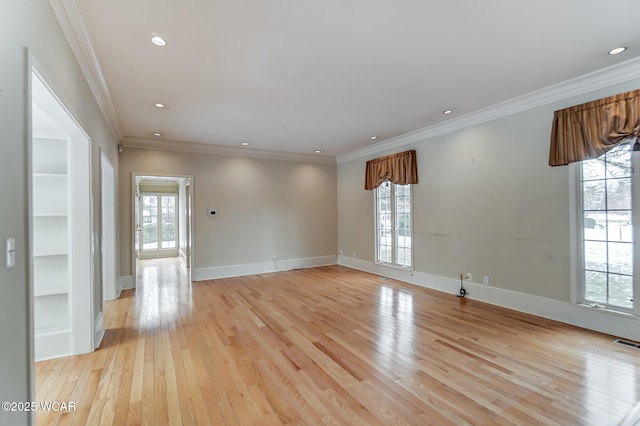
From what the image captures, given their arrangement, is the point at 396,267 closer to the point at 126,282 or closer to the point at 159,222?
the point at 126,282

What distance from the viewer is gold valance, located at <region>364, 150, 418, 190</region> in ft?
17.7

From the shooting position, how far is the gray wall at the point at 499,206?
3.57 metres

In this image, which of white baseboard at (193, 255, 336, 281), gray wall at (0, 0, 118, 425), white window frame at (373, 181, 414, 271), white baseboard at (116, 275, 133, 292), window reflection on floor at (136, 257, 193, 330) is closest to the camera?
gray wall at (0, 0, 118, 425)

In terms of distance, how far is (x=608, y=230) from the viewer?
126 inches

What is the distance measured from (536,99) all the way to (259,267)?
19.0 ft

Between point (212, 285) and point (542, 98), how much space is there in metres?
5.98

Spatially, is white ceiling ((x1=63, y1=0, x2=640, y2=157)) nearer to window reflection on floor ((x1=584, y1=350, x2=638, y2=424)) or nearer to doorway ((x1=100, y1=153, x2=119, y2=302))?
doorway ((x1=100, y1=153, x2=119, y2=302))

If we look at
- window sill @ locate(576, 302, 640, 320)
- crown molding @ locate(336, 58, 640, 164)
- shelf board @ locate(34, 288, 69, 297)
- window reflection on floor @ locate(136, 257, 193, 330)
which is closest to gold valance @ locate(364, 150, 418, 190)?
crown molding @ locate(336, 58, 640, 164)

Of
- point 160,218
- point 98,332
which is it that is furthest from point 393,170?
point 160,218

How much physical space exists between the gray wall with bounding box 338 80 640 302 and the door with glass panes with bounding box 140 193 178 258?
8082mm

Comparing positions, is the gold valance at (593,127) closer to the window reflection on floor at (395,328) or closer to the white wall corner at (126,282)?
the window reflection on floor at (395,328)

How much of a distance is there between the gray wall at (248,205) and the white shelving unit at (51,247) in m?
2.60

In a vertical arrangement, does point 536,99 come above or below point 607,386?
above

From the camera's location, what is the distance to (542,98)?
3648mm
